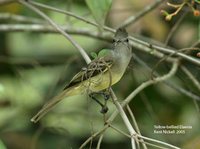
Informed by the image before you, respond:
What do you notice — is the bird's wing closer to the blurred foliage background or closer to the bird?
the bird

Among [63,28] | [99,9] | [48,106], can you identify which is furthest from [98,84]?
[63,28]

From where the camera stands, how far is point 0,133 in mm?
3900

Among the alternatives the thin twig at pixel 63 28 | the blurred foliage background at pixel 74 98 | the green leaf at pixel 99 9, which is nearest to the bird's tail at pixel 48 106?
the green leaf at pixel 99 9

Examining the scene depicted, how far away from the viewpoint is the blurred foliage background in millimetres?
3820

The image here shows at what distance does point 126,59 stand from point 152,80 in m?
0.20

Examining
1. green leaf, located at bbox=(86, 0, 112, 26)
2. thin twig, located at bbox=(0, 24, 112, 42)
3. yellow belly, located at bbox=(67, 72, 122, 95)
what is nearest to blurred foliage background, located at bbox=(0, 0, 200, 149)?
thin twig, located at bbox=(0, 24, 112, 42)

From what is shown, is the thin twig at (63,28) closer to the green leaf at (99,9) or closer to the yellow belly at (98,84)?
the yellow belly at (98,84)

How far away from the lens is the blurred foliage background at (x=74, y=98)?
12.5 feet

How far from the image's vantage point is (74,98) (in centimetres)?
420

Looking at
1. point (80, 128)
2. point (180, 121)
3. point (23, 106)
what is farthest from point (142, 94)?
point (23, 106)

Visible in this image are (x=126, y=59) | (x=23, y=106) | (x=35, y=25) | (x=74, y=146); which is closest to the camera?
(x=126, y=59)

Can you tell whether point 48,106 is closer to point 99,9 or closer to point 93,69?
point 93,69

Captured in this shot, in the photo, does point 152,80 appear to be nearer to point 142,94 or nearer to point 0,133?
point 142,94

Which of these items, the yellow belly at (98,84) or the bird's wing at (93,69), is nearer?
the bird's wing at (93,69)
